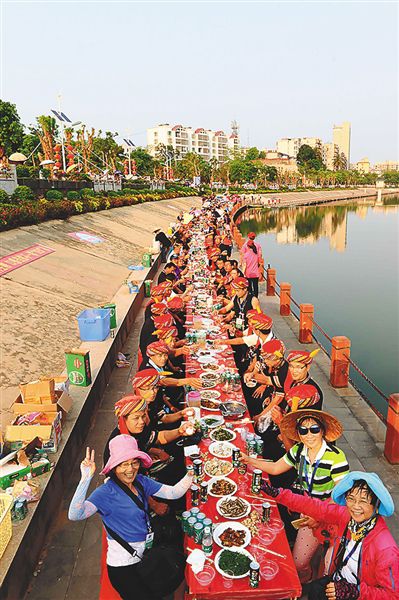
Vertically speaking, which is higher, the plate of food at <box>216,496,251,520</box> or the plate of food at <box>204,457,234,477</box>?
the plate of food at <box>204,457,234,477</box>

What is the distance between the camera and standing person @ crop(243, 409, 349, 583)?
367 centimetres

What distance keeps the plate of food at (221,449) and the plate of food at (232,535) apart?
2.95 ft

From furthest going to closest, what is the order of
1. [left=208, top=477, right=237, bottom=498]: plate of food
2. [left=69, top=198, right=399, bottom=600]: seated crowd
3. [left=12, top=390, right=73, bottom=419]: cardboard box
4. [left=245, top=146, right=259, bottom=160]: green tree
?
[left=245, top=146, right=259, bottom=160]: green tree < [left=12, top=390, right=73, bottom=419]: cardboard box < [left=208, top=477, right=237, bottom=498]: plate of food < [left=69, top=198, right=399, bottom=600]: seated crowd

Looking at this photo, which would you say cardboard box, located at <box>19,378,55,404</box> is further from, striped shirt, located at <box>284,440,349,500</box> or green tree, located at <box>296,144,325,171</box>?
green tree, located at <box>296,144,325,171</box>

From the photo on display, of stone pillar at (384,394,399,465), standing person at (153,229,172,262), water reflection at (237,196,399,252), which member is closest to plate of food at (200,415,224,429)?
stone pillar at (384,394,399,465)

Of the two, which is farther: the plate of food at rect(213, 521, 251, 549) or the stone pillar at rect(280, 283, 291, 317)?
the stone pillar at rect(280, 283, 291, 317)

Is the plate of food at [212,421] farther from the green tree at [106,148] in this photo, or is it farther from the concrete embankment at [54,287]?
the green tree at [106,148]

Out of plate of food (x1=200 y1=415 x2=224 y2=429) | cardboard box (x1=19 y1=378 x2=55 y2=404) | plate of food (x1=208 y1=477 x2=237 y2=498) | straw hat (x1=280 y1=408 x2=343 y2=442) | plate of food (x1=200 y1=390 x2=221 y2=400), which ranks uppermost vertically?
straw hat (x1=280 y1=408 x2=343 y2=442)

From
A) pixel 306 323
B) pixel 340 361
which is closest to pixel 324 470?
pixel 340 361

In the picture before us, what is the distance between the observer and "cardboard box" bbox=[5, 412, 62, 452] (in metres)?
4.99

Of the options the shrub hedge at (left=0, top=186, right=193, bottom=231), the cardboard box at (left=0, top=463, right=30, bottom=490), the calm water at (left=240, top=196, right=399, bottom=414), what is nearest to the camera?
the cardboard box at (left=0, top=463, right=30, bottom=490)

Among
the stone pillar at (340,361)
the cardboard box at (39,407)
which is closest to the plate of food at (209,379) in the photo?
the cardboard box at (39,407)

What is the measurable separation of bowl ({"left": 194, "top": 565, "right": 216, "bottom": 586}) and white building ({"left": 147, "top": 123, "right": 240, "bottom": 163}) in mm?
136055

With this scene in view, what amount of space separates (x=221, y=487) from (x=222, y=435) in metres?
0.82
